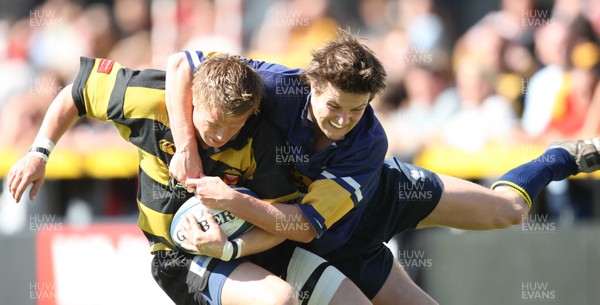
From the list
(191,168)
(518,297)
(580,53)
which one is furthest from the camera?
(580,53)

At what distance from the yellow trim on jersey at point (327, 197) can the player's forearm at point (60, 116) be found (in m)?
1.22

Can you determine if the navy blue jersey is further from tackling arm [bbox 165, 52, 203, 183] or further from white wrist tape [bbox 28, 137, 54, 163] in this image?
white wrist tape [bbox 28, 137, 54, 163]

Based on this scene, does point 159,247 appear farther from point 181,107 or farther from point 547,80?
point 547,80

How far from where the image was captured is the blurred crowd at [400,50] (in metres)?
7.53

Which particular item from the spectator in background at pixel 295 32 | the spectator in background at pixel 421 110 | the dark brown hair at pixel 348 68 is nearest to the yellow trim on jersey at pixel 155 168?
the dark brown hair at pixel 348 68

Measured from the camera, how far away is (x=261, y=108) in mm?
4406

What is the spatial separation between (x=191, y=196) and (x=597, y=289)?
3644 millimetres

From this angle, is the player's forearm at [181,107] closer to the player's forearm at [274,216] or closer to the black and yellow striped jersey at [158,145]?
the black and yellow striped jersey at [158,145]

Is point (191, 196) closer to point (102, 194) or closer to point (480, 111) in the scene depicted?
point (480, 111)

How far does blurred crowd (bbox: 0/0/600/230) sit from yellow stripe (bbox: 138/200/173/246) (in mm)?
3168

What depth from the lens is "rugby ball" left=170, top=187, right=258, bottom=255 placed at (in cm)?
437

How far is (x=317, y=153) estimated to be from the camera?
14.7 ft

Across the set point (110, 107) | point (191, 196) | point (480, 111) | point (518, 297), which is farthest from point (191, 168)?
point (480, 111)

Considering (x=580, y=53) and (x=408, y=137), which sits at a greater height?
(x=580, y=53)
